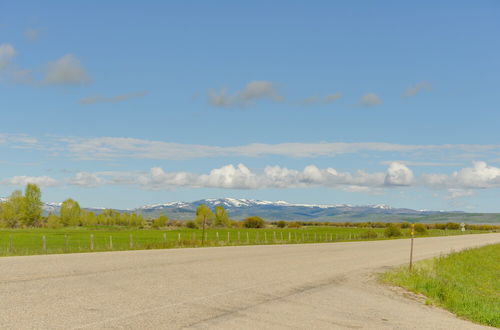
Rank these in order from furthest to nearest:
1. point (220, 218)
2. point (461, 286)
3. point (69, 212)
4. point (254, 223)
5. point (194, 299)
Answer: point (220, 218) < point (254, 223) < point (69, 212) < point (461, 286) < point (194, 299)

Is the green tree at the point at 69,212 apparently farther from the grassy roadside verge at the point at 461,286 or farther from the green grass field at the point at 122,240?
the grassy roadside verge at the point at 461,286

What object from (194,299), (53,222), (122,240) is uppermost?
(194,299)

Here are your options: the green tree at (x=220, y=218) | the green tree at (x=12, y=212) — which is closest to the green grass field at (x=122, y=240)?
the green tree at (x=12, y=212)

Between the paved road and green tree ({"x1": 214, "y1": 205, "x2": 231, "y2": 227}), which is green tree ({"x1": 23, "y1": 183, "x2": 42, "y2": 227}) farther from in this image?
the paved road

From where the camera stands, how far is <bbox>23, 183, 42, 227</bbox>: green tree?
148137 mm

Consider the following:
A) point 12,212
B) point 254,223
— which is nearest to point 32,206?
point 12,212

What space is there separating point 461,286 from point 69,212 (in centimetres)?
14883

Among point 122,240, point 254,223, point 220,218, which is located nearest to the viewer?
point 122,240

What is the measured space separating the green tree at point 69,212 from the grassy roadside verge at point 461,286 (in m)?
135

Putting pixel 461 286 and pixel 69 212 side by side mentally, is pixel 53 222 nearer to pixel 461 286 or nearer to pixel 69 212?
pixel 69 212

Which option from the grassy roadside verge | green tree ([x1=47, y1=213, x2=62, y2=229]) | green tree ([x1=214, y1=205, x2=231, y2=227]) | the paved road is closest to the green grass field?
the paved road

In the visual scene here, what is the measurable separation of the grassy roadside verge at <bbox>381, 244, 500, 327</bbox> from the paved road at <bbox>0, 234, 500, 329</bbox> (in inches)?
36.5

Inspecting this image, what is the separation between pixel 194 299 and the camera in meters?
13.7

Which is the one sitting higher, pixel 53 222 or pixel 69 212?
pixel 69 212
